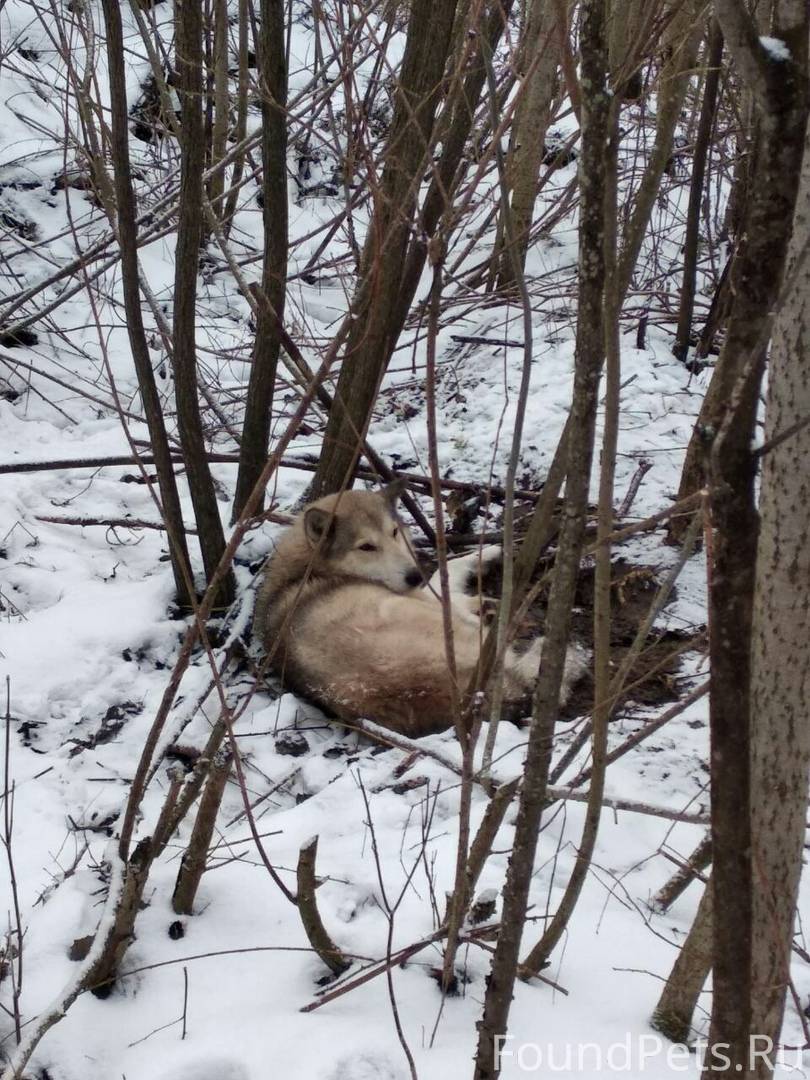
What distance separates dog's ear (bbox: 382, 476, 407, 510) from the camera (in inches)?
213

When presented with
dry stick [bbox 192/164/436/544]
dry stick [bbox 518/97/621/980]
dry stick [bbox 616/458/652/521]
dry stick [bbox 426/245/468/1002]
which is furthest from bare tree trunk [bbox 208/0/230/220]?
dry stick [bbox 518/97/621/980]

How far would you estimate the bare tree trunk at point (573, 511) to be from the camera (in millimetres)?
1609

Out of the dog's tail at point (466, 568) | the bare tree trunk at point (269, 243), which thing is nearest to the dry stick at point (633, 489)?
the dog's tail at point (466, 568)

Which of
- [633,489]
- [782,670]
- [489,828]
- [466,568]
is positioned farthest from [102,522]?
[782,670]

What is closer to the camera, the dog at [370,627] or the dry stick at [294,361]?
the dog at [370,627]

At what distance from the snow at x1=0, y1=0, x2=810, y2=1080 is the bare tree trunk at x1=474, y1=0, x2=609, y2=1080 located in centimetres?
58

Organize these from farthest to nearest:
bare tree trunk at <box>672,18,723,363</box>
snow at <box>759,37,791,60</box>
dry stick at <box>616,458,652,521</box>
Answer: bare tree trunk at <box>672,18,723,363</box> → dry stick at <box>616,458,652,521</box> → snow at <box>759,37,791,60</box>

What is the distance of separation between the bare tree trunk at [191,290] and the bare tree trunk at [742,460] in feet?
10.1

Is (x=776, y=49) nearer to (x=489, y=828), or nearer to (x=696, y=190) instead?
(x=489, y=828)

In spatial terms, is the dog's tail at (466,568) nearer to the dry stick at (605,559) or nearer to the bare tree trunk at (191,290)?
the bare tree trunk at (191,290)

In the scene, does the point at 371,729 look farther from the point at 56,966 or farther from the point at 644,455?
the point at 644,455

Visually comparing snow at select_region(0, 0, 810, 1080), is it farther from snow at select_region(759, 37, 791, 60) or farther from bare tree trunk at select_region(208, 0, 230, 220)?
bare tree trunk at select_region(208, 0, 230, 220)

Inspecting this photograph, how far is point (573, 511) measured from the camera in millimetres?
1733

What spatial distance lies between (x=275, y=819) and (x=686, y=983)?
161 centimetres
